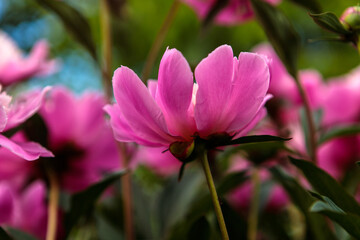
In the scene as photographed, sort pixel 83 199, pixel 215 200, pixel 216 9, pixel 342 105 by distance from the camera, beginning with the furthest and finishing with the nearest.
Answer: pixel 342 105 → pixel 216 9 → pixel 83 199 → pixel 215 200

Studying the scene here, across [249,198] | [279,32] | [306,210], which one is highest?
[279,32]

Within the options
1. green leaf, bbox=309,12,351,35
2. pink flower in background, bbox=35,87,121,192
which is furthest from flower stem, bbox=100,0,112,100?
green leaf, bbox=309,12,351,35

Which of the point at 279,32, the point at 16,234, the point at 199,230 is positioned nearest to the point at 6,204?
the point at 16,234

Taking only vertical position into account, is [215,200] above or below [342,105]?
above

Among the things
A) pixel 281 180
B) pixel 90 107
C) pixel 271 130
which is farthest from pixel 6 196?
pixel 271 130

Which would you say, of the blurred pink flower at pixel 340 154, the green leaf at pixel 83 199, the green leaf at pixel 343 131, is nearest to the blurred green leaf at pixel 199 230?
the green leaf at pixel 83 199

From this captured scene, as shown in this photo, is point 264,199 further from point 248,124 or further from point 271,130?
point 248,124

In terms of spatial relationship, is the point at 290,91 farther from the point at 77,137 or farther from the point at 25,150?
the point at 25,150

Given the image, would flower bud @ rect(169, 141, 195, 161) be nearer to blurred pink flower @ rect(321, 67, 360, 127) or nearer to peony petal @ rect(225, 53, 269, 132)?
peony petal @ rect(225, 53, 269, 132)
